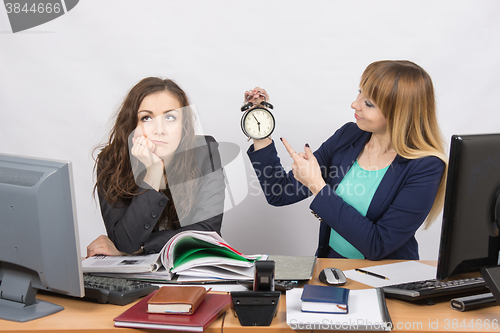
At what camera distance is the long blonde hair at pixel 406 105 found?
191 centimetres

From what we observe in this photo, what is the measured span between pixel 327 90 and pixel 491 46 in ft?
4.05

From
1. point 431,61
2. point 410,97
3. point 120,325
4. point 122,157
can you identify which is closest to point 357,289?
point 120,325

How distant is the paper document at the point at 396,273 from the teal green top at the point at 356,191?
0.41 m

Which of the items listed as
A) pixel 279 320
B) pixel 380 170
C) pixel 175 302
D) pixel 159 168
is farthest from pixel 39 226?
pixel 380 170

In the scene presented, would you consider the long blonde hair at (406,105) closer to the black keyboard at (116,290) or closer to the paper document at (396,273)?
the paper document at (396,273)

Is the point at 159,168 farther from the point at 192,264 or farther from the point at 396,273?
the point at 396,273

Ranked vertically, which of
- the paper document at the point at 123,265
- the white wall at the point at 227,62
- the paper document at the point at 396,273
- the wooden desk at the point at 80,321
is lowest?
the paper document at the point at 396,273

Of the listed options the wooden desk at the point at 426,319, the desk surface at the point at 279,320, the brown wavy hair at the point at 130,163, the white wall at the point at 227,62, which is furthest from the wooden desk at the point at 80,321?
the white wall at the point at 227,62

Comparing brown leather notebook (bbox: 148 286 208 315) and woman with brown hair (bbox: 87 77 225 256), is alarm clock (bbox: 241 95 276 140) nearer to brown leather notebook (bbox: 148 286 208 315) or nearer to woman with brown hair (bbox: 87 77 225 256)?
woman with brown hair (bbox: 87 77 225 256)

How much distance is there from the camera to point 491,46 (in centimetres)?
296

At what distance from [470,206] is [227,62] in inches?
89.5

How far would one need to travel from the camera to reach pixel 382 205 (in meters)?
1.95

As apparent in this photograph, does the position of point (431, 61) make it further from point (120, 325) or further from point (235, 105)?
point (120, 325)

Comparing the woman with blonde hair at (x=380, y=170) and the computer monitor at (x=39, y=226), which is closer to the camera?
the computer monitor at (x=39, y=226)
